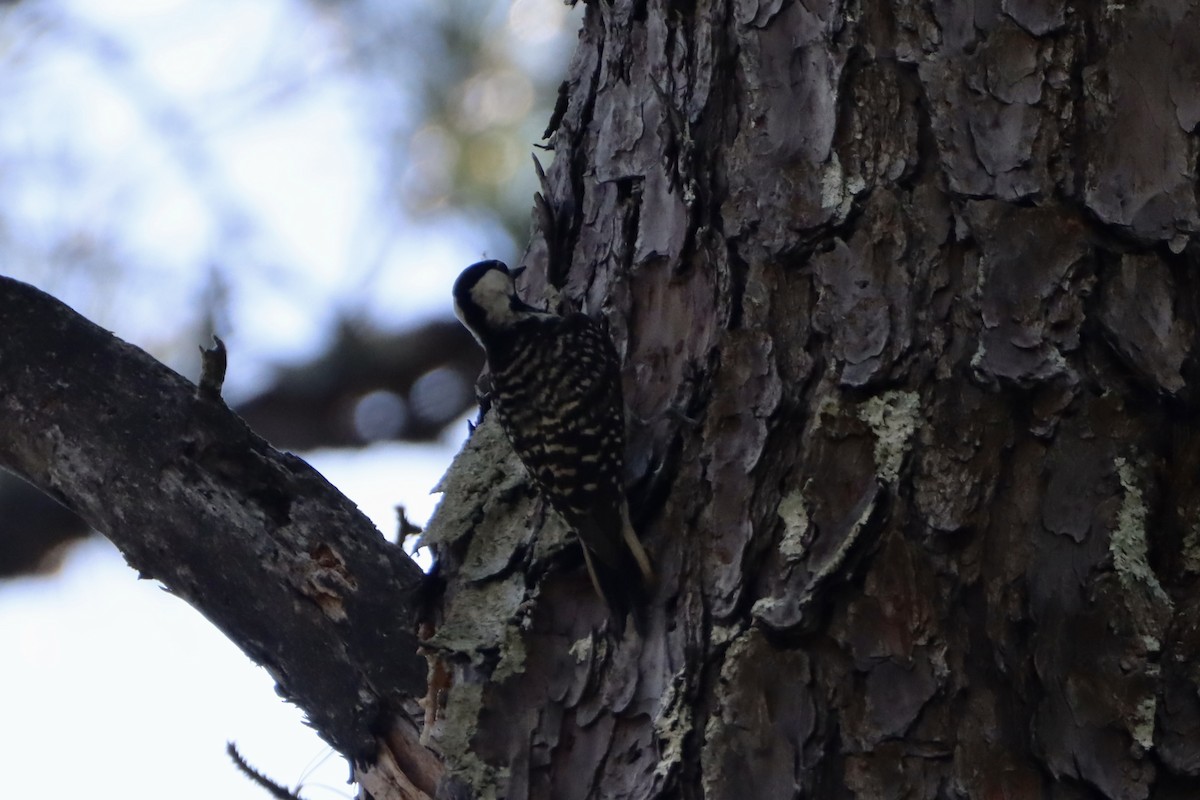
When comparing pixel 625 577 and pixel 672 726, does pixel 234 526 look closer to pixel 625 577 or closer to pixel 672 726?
pixel 625 577

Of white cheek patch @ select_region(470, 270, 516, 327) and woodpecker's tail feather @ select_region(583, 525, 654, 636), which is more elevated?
white cheek patch @ select_region(470, 270, 516, 327)

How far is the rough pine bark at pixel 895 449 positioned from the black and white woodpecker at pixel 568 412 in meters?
0.06

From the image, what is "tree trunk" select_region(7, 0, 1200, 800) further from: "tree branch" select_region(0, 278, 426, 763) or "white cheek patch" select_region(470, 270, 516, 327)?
"white cheek patch" select_region(470, 270, 516, 327)

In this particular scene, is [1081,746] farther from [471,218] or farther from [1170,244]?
[471,218]

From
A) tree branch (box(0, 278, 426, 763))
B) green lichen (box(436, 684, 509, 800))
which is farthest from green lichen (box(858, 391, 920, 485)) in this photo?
tree branch (box(0, 278, 426, 763))

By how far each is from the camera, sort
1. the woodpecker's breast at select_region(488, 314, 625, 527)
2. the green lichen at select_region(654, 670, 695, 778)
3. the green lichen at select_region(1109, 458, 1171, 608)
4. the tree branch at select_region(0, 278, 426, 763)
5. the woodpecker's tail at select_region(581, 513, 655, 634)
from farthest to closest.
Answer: the woodpecker's breast at select_region(488, 314, 625, 527) < the tree branch at select_region(0, 278, 426, 763) < the woodpecker's tail at select_region(581, 513, 655, 634) < the green lichen at select_region(654, 670, 695, 778) < the green lichen at select_region(1109, 458, 1171, 608)

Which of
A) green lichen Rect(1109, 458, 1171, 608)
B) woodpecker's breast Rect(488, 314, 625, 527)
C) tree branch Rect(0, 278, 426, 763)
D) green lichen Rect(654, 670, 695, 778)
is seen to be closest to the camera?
green lichen Rect(1109, 458, 1171, 608)

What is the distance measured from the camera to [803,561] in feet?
5.59

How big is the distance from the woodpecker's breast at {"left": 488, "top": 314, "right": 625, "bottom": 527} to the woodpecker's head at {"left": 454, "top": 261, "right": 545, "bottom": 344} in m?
0.06

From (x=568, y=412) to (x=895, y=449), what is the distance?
1044 mm

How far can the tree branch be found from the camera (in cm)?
205

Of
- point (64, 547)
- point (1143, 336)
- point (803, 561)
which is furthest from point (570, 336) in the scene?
point (64, 547)

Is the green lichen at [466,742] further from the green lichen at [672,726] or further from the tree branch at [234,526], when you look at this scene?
the green lichen at [672,726]

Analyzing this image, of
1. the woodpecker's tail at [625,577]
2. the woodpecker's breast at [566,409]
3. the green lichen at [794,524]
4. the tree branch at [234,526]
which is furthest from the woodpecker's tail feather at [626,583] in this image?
the tree branch at [234,526]
